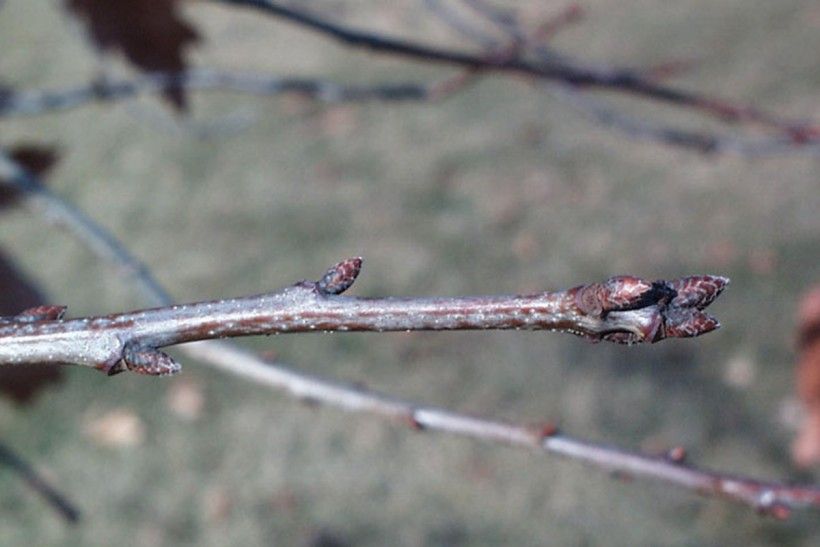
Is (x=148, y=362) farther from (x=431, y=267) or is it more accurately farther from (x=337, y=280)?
(x=431, y=267)

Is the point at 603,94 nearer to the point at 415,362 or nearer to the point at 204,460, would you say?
the point at 415,362

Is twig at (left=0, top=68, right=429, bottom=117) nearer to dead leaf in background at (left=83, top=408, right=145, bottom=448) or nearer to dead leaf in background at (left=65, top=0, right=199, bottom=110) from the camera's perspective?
dead leaf in background at (left=65, top=0, right=199, bottom=110)

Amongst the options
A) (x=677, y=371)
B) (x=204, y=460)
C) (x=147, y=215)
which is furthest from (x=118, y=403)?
(x=677, y=371)

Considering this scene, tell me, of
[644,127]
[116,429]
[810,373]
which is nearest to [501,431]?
[644,127]

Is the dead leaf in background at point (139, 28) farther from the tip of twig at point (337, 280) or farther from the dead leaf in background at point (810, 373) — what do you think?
the dead leaf in background at point (810, 373)

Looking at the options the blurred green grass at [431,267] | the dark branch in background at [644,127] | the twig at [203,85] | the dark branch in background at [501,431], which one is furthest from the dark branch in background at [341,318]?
the blurred green grass at [431,267]

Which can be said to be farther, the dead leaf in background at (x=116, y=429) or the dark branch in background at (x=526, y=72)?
the dead leaf in background at (x=116, y=429)
